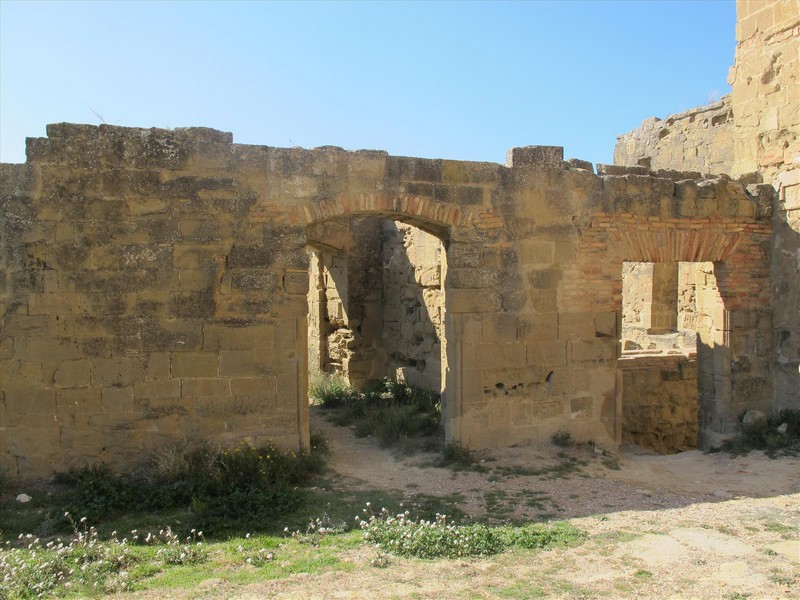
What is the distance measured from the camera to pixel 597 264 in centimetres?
784

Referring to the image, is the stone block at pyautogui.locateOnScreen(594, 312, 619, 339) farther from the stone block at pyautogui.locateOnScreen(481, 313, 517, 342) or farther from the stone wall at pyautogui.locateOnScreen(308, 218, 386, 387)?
the stone wall at pyautogui.locateOnScreen(308, 218, 386, 387)

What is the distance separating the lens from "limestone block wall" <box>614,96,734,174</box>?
1276 cm

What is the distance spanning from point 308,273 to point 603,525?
4.46 metres

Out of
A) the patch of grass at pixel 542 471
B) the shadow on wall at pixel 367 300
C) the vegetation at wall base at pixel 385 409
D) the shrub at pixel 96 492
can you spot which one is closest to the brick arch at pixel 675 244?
the patch of grass at pixel 542 471

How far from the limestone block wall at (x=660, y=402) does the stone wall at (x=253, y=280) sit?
2137 mm

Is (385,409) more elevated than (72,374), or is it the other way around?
(72,374)

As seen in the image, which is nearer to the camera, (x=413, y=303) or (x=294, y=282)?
(x=294, y=282)

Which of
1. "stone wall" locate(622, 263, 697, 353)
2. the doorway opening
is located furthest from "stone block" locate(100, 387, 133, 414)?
"stone wall" locate(622, 263, 697, 353)

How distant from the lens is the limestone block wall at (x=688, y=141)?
41.9 ft

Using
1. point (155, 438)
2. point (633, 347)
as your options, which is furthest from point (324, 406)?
point (633, 347)

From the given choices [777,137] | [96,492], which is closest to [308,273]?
[96,492]

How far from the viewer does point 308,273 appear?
8047mm

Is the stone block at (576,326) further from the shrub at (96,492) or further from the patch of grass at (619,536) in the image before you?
the shrub at (96,492)

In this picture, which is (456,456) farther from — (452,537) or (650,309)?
(650,309)
